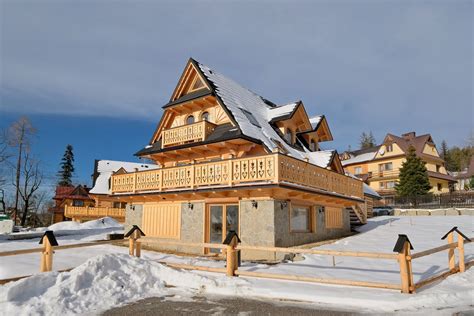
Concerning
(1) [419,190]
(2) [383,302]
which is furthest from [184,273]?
(1) [419,190]

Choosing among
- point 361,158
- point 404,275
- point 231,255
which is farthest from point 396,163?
point 231,255

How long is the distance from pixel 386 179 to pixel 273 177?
1847 inches

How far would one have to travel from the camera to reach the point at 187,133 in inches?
736

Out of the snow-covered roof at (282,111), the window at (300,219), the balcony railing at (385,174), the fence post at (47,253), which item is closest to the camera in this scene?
the fence post at (47,253)

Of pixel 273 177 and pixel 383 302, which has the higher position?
pixel 273 177

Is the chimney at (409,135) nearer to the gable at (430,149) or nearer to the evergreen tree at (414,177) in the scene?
the gable at (430,149)

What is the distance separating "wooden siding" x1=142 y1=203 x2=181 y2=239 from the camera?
1658 centimetres

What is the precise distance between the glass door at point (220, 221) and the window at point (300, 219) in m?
2.53

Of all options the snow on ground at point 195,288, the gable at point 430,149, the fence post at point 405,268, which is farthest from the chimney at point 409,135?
the fence post at point 405,268

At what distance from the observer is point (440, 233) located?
19.6 m

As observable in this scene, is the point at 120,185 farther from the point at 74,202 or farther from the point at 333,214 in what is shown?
the point at 74,202

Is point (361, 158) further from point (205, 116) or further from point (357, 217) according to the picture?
point (205, 116)

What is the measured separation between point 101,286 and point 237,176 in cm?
714

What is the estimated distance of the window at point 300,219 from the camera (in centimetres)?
1491
